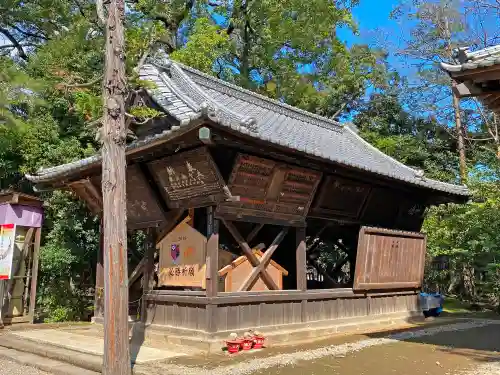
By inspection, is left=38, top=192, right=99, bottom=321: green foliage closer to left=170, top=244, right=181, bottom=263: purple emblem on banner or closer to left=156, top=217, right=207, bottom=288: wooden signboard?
left=156, top=217, right=207, bottom=288: wooden signboard

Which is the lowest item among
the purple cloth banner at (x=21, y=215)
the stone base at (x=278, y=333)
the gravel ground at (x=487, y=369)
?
the stone base at (x=278, y=333)

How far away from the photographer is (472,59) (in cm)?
648

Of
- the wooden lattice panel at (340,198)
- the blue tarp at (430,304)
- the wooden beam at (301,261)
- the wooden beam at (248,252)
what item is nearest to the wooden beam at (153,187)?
the wooden beam at (248,252)

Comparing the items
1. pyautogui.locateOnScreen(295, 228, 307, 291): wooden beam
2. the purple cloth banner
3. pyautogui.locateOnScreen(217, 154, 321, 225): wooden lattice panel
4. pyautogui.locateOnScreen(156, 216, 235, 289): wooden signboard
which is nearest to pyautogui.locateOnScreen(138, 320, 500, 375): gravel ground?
pyautogui.locateOnScreen(295, 228, 307, 291): wooden beam

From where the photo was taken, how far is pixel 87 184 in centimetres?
1114

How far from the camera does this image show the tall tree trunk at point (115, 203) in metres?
5.74

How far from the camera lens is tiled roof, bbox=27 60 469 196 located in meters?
8.21

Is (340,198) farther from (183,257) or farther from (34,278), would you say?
(34,278)

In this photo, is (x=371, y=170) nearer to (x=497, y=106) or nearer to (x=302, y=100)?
(x=497, y=106)

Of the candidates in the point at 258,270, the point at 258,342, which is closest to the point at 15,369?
the point at 258,342

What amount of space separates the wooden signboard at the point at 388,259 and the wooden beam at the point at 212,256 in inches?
161

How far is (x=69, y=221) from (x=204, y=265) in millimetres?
7113

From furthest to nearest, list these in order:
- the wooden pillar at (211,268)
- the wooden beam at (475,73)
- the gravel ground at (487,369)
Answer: the wooden pillar at (211,268)
the gravel ground at (487,369)
the wooden beam at (475,73)

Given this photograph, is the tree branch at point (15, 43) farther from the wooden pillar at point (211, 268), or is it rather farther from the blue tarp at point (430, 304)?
the blue tarp at point (430, 304)
